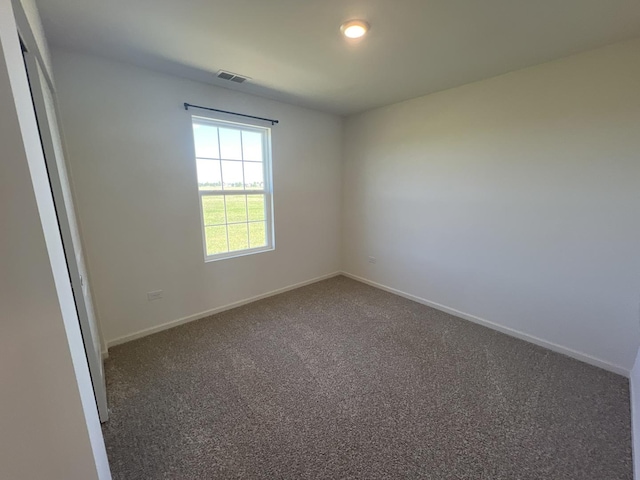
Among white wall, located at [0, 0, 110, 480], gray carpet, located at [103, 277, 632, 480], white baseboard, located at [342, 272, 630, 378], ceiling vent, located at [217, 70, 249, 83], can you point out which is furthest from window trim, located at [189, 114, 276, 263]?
white wall, located at [0, 0, 110, 480]

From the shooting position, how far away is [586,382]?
1996 millimetres

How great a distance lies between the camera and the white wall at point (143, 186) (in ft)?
6.95

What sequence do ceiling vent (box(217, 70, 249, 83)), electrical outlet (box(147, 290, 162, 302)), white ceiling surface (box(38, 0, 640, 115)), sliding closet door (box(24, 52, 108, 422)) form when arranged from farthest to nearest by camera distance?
electrical outlet (box(147, 290, 162, 302)) → ceiling vent (box(217, 70, 249, 83)) → white ceiling surface (box(38, 0, 640, 115)) → sliding closet door (box(24, 52, 108, 422))

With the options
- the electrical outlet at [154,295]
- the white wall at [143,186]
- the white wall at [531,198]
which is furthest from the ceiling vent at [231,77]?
the electrical outlet at [154,295]

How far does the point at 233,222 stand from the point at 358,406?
2.31m

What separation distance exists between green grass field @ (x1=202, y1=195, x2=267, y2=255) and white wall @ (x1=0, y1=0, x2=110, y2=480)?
2197 millimetres

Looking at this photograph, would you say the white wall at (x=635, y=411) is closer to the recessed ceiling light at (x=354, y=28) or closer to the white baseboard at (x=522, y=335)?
the white baseboard at (x=522, y=335)

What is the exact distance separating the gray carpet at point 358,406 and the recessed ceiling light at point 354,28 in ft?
8.00

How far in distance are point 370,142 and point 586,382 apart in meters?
3.21

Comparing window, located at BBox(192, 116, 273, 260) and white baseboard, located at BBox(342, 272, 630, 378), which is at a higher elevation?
window, located at BBox(192, 116, 273, 260)

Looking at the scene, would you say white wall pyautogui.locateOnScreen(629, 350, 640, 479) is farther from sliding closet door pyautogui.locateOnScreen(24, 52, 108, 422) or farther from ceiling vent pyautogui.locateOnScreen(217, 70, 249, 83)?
ceiling vent pyautogui.locateOnScreen(217, 70, 249, 83)

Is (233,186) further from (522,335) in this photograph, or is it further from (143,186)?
(522,335)

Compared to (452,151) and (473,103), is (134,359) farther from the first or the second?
(473,103)

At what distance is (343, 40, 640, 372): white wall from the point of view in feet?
6.55
